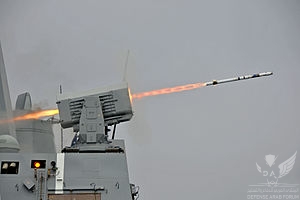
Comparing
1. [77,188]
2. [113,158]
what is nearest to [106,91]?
[113,158]

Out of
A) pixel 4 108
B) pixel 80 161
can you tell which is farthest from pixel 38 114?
pixel 80 161

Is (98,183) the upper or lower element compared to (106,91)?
lower

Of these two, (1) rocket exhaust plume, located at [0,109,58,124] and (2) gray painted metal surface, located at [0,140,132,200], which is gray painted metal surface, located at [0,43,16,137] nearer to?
(1) rocket exhaust plume, located at [0,109,58,124]

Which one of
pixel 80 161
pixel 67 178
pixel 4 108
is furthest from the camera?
pixel 4 108

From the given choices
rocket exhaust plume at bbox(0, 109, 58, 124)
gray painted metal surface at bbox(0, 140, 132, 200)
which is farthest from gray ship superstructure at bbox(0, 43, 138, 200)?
rocket exhaust plume at bbox(0, 109, 58, 124)

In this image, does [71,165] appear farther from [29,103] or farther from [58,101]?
[29,103]

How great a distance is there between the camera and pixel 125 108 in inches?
444

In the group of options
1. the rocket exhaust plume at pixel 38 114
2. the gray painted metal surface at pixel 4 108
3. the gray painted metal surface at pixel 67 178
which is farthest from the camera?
the rocket exhaust plume at pixel 38 114

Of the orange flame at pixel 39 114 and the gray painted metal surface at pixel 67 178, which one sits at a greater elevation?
the orange flame at pixel 39 114

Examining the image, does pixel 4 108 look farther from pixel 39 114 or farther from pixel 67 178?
pixel 67 178

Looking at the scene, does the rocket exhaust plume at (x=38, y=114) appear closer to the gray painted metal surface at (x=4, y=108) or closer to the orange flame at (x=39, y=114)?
the orange flame at (x=39, y=114)

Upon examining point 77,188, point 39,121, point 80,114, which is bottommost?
point 77,188

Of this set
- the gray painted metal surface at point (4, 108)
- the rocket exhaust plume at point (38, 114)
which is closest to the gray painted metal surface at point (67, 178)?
the gray painted metal surface at point (4, 108)

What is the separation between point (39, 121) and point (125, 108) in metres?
2.82
